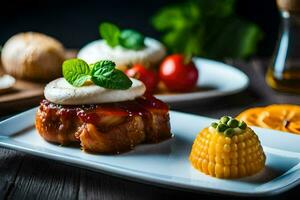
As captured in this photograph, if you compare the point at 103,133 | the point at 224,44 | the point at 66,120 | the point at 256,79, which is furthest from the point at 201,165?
the point at 224,44

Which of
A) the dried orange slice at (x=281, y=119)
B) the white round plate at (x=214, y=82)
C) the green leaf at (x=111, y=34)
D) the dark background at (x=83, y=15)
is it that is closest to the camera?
the dried orange slice at (x=281, y=119)

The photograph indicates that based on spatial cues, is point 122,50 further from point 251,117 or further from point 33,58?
point 251,117

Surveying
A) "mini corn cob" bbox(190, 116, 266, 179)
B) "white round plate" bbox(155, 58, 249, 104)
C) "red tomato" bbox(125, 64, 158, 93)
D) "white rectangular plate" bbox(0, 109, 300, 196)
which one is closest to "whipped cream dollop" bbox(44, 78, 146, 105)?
"white rectangular plate" bbox(0, 109, 300, 196)

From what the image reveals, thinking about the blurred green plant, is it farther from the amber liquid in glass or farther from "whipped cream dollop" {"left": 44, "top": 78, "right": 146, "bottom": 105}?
"whipped cream dollop" {"left": 44, "top": 78, "right": 146, "bottom": 105}

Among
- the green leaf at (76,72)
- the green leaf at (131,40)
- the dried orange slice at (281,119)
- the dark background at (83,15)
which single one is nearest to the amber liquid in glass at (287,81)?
the dried orange slice at (281,119)

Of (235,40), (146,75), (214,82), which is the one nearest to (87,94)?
(146,75)

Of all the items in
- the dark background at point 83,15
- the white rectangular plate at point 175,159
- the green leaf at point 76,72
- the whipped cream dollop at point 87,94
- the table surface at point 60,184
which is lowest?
the dark background at point 83,15

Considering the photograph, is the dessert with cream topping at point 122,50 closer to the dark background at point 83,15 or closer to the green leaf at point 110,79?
the green leaf at point 110,79
